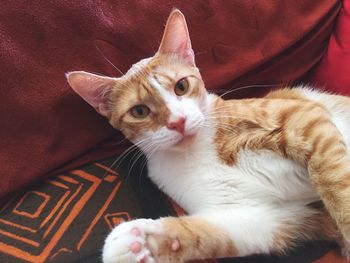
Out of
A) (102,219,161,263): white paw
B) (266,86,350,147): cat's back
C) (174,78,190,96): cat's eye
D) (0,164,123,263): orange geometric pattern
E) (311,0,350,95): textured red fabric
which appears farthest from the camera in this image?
(311,0,350,95): textured red fabric

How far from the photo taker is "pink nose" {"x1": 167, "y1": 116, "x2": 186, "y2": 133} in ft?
3.25

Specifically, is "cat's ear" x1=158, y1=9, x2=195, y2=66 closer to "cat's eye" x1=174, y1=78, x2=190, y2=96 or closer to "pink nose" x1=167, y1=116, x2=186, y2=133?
"cat's eye" x1=174, y1=78, x2=190, y2=96

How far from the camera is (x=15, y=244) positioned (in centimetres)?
99

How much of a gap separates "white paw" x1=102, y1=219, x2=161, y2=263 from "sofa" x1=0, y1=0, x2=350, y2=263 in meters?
0.10

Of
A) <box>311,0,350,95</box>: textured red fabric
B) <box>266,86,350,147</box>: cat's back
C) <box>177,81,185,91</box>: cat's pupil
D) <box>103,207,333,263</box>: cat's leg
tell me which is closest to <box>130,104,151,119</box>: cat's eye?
<box>177,81,185,91</box>: cat's pupil

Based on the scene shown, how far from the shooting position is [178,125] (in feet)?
3.25

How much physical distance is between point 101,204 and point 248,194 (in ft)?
1.32

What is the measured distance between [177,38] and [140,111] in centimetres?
24

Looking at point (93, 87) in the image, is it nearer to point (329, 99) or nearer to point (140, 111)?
point (140, 111)

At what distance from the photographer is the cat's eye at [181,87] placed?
3.57ft

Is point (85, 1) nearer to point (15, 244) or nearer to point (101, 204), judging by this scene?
point (101, 204)

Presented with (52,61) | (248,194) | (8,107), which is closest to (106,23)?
(52,61)

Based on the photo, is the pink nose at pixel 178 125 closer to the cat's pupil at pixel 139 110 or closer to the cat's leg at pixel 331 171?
the cat's pupil at pixel 139 110

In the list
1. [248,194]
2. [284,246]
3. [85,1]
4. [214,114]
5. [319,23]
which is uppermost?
[85,1]
